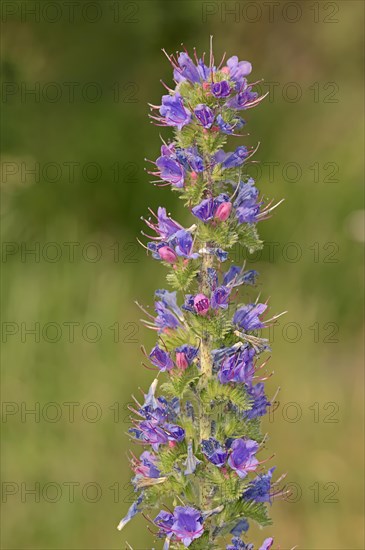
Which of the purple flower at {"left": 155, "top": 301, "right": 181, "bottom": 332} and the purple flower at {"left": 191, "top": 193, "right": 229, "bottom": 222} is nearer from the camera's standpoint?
the purple flower at {"left": 191, "top": 193, "right": 229, "bottom": 222}

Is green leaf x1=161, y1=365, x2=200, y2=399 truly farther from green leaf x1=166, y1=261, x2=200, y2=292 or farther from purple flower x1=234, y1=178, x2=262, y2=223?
purple flower x1=234, y1=178, x2=262, y2=223

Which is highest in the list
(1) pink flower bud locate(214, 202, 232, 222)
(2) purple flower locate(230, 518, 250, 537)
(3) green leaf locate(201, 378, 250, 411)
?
(1) pink flower bud locate(214, 202, 232, 222)

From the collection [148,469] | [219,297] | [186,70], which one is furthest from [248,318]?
[186,70]

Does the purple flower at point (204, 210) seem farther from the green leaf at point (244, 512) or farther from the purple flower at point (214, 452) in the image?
the green leaf at point (244, 512)

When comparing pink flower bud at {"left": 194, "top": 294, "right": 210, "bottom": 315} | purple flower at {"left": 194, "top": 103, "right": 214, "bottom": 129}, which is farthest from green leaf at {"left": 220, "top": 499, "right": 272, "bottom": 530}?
purple flower at {"left": 194, "top": 103, "right": 214, "bottom": 129}

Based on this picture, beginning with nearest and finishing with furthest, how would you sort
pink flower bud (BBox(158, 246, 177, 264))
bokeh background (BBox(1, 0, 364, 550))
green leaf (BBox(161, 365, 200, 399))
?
1. green leaf (BBox(161, 365, 200, 399))
2. pink flower bud (BBox(158, 246, 177, 264))
3. bokeh background (BBox(1, 0, 364, 550))

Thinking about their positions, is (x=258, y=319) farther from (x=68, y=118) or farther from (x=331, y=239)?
(x=68, y=118)

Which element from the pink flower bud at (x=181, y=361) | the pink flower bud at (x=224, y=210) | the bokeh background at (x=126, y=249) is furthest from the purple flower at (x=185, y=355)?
the bokeh background at (x=126, y=249)

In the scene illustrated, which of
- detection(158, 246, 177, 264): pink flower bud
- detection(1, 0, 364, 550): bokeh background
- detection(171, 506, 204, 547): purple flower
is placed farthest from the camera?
detection(1, 0, 364, 550): bokeh background

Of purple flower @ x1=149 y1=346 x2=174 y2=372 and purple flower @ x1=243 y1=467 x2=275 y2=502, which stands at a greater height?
purple flower @ x1=149 y1=346 x2=174 y2=372
